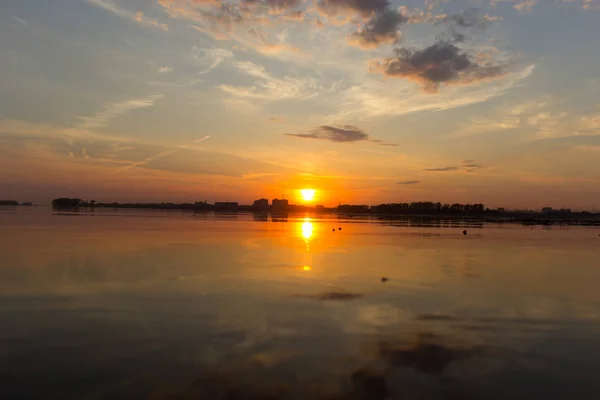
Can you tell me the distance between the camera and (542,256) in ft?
131

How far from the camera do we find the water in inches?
432

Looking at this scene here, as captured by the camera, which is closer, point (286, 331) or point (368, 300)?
point (286, 331)

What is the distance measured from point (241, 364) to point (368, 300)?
9148mm

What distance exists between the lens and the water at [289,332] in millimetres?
10977

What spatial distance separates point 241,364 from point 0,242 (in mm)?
34934

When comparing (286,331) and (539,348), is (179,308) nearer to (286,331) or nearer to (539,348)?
(286,331)

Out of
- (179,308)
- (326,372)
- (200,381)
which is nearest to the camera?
(200,381)

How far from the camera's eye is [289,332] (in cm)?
1515

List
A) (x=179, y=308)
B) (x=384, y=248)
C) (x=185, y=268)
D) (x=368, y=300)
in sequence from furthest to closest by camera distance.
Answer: (x=384, y=248) → (x=185, y=268) → (x=368, y=300) → (x=179, y=308)

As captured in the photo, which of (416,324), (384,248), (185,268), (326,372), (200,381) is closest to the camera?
(200,381)

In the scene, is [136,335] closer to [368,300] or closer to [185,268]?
[368,300]

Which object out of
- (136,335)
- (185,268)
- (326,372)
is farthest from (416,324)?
(185,268)

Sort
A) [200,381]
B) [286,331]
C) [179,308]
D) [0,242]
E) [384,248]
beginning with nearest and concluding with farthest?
[200,381] < [286,331] < [179,308] < [0,242] < [384,248]

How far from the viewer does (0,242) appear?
125ft
